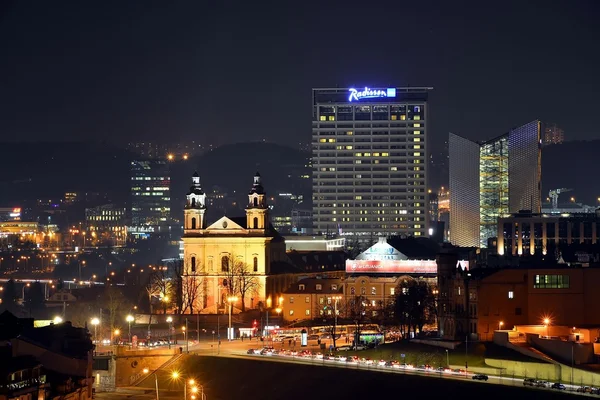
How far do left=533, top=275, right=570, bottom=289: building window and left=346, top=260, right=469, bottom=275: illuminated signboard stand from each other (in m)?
35.6

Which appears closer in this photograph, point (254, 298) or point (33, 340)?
point (33, 340)

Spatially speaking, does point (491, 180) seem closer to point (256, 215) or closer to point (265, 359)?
point (256, 215)

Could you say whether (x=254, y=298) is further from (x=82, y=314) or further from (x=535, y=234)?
(x=535, y=234)

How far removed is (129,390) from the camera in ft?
308

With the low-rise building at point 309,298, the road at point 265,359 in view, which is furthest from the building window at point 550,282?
the low-rise building at point 309,298

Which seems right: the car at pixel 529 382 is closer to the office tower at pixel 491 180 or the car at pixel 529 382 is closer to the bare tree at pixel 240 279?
the bare tree at pixel 240 279

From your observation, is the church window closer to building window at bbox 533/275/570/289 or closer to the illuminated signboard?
the illuminated signboard

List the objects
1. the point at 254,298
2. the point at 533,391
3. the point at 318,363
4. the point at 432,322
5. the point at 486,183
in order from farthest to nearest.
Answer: the point at 486,183, the point at 254,298, the point at 432,322, the point at 318,363, the point at 533,391

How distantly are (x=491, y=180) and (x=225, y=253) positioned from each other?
44.4 meters

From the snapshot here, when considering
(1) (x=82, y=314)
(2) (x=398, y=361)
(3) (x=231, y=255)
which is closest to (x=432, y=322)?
(2) (x=398, y=361)

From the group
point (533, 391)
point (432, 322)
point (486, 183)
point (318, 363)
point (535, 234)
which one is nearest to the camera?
point (533, 391)

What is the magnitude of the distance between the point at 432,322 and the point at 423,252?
45667mm

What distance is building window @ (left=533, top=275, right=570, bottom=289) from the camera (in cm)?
9669

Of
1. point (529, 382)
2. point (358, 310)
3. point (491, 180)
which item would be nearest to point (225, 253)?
point (358, 310)
